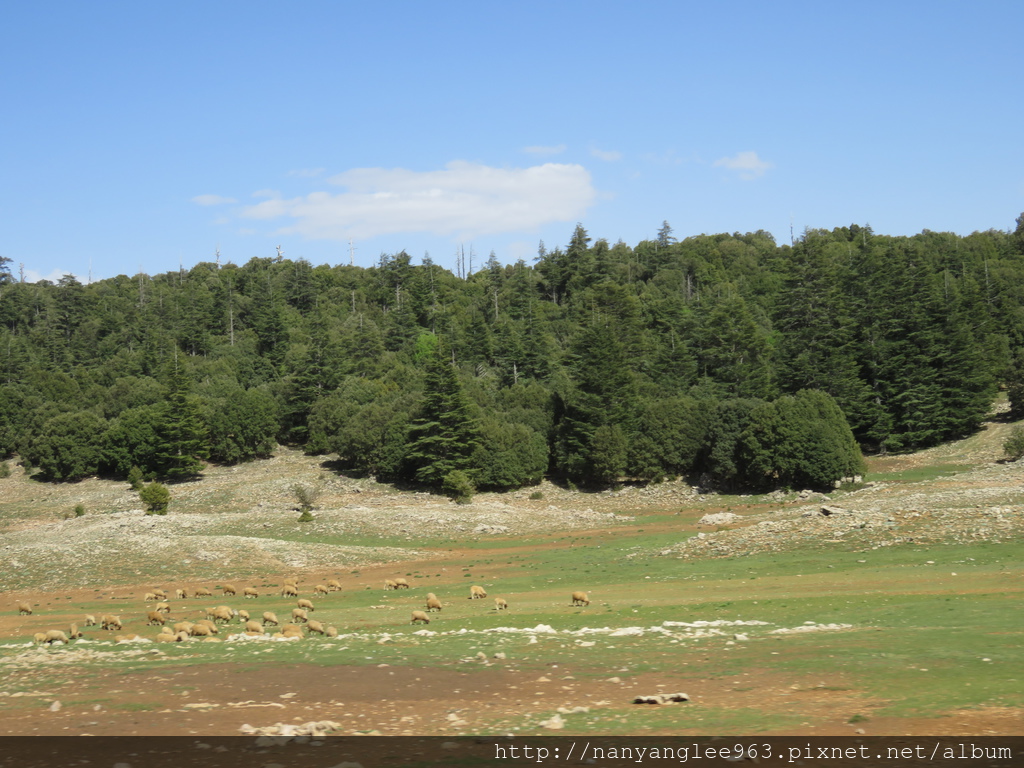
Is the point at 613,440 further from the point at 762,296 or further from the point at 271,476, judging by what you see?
the point at 762,296

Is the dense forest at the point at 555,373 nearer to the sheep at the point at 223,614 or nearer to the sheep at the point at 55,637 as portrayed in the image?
the sheep at the point at 223,614

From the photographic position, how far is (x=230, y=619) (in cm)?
2242

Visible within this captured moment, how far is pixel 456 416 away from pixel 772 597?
144 feet

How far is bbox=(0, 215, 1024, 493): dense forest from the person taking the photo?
63.2 metres

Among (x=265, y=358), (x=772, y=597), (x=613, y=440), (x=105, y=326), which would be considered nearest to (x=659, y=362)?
(x=613, y=440)

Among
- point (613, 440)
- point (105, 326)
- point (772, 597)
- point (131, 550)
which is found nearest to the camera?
point (772, 597)

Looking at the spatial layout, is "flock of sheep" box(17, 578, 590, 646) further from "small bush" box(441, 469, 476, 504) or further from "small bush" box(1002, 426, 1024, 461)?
"small bush" box(1002, 426, 1024, 461)

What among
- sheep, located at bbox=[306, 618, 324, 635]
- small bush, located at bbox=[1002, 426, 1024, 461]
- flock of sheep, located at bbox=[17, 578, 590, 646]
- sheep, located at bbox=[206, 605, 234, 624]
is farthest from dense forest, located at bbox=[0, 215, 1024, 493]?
sheep, located at bbox=[306, 618, 324, 635]

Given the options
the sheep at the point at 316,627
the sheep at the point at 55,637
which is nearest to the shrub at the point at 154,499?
the sheep at the point at 55,637

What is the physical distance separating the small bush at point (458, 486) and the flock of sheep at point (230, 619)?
95.0 feet

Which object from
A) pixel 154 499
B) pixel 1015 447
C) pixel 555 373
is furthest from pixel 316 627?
pixel 555 373

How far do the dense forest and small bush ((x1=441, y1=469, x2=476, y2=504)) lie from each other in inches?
12.5

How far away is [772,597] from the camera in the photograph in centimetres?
2169
